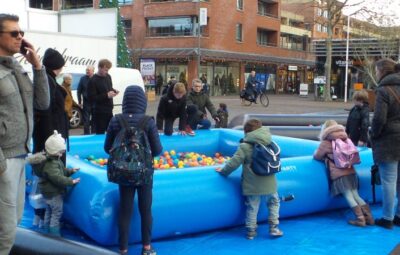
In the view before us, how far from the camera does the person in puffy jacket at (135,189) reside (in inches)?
175

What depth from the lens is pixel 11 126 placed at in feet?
9.73

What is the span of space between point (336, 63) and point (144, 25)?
15.0m

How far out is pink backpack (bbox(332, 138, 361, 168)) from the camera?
5.79 metres

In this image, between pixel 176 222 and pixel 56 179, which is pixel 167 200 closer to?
pixel 176 222

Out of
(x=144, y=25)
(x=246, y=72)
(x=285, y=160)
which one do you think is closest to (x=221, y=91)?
(x=246, y=72)

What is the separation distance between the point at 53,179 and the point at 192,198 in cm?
138

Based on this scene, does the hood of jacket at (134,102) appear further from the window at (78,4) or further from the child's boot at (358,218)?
the window at (78,4)

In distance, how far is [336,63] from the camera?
35.4m

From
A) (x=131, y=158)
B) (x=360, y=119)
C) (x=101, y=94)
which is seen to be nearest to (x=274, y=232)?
(x=131, y=158)

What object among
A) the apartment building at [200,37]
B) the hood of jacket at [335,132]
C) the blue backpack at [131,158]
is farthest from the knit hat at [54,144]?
the apartment building at [200,37]

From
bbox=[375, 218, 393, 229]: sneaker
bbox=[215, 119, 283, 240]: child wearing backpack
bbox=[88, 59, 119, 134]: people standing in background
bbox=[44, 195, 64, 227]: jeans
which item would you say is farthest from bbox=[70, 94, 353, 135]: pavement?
bbox=[375, 218, 393, 229]: sneaker

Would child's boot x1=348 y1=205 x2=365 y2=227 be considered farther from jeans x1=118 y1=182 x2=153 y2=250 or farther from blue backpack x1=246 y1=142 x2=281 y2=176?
jeans x1=118 y1=182 x2=153 y2=250

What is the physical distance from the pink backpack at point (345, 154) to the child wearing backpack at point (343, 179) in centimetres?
7

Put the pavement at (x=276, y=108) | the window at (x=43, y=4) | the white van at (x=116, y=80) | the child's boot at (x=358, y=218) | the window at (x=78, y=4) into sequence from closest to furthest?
the child's boot at (x=358, y=218)
the white van at (x=116, y=80)
the pavement at (x=276, y=108)
the window at (x=78, y=4)
the window at (x=43, y=4)
